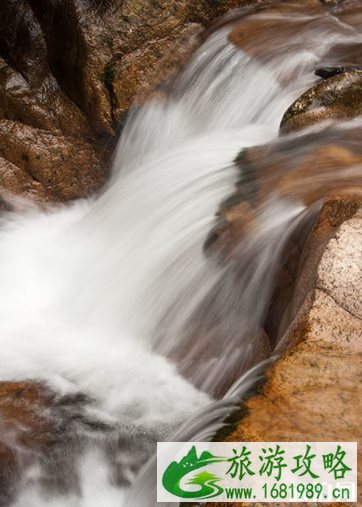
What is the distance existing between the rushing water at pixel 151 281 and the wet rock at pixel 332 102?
2.20ft

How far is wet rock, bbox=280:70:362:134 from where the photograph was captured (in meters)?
4.58

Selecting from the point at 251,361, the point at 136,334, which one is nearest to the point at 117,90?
the point at 136,334

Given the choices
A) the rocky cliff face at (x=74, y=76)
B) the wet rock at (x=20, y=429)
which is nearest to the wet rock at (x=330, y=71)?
the rocky cliff face at (x=74, y=76)

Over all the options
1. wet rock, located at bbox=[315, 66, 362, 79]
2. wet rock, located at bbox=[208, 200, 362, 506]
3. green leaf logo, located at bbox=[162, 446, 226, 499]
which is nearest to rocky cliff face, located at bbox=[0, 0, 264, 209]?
wet rock, located at bbox=[315, 66, 362, 79]

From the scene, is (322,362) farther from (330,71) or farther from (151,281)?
(330,71)

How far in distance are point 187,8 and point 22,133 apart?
245cm

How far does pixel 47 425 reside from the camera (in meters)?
3.15

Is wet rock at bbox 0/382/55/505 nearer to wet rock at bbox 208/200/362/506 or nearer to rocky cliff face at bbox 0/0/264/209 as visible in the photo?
wet rock at bbox 208/200/362/506

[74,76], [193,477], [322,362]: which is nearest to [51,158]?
[74,76]

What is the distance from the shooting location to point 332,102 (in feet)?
15.2

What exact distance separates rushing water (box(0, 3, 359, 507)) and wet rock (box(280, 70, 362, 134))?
669 millimetres

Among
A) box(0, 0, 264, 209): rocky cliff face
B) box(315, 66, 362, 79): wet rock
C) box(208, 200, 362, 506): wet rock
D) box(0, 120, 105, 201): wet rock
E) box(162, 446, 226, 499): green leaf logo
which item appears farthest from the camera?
box(0, 120, 105, 201): wet rock

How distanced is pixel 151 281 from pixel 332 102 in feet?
7.41

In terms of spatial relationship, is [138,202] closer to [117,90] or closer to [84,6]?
[117,90]
